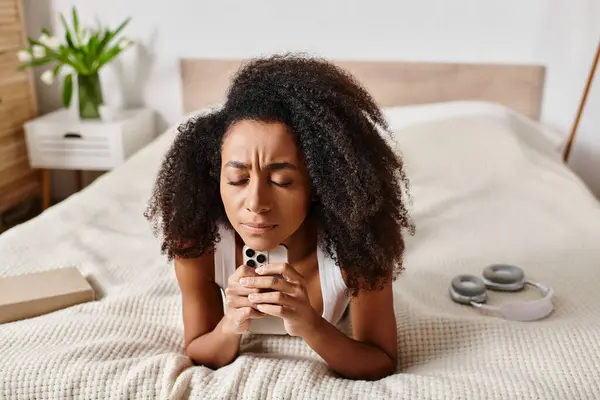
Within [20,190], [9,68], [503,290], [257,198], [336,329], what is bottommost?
[20,190]

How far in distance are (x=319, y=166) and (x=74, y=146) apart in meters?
1.95

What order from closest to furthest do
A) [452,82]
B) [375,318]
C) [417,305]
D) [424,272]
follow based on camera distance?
[375,318], [417,305], [424,272], [452,82]

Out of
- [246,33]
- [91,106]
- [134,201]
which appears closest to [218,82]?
[246,33]

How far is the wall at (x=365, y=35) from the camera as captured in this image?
242cm

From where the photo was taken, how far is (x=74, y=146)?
260cm

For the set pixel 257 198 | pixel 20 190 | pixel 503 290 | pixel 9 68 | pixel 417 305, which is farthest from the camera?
pixel 20 190

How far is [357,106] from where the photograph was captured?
918 millimetres

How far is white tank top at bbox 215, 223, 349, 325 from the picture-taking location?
1004 mm

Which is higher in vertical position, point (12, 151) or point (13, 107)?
point (13, 107)

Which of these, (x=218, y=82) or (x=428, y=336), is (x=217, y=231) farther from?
(x=218, y=82)

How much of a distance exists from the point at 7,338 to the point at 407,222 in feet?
2.19

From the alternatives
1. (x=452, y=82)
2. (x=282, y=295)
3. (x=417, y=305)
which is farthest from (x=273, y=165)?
(x=452, y=82)

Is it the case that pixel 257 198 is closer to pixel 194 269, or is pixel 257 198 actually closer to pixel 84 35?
pixel 194 269

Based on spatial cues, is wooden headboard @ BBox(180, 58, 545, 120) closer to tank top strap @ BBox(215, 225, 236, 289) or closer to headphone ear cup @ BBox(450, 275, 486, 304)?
headphone ear cup @ BBox(450, 275, 486, 304)
